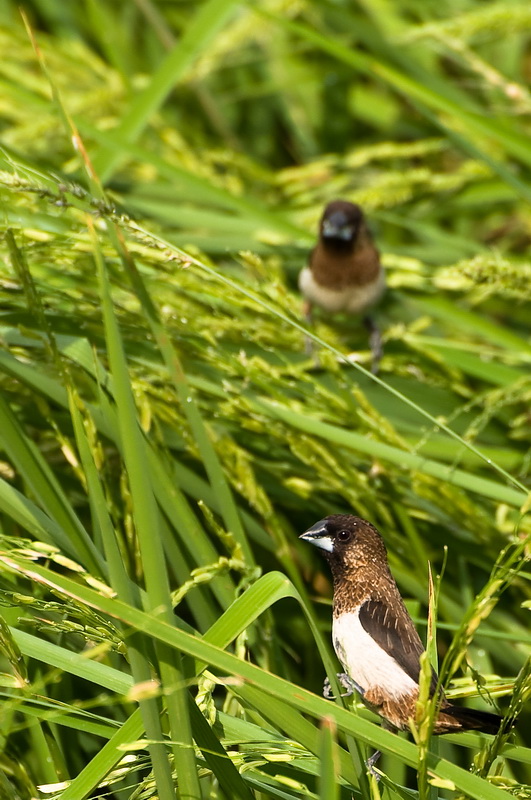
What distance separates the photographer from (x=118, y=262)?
233 centimetres

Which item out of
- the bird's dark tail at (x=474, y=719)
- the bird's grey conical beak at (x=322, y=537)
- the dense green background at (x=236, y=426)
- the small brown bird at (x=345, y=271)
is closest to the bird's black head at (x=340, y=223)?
the small brown bird at (x=345, y=271)

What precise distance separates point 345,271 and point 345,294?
84 millimetres

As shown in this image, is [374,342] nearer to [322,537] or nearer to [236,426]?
[236,426]

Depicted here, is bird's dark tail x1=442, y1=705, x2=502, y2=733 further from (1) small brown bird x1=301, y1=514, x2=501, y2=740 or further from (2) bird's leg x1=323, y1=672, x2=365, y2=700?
(2) bird's leg x1=323, y1=672, x2=365, y2=700

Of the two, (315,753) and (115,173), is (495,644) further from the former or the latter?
(115,173)

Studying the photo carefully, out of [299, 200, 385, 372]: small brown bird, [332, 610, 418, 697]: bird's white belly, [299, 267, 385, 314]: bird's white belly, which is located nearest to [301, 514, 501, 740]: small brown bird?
[332, 610, 418, 697]: bird's white belly

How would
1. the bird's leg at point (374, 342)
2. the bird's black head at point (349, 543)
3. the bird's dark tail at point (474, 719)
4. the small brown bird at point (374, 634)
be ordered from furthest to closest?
the bird's leg at point (374, 342) → the bird's black head at point (349, 543) → the small brown bird at point (374, 634) → the bird's dark tail at point (474, 719)

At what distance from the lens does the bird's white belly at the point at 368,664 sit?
1.40 m

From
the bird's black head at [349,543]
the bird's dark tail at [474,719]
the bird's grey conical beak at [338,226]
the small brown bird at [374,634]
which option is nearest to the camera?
the bird's dark tail at [474,719]

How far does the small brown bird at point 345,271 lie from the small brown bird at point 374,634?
1.88 metres

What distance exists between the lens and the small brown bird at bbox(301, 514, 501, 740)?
1392 mm

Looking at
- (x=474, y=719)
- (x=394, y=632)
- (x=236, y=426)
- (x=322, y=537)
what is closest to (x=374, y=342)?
(x=236, y=426)

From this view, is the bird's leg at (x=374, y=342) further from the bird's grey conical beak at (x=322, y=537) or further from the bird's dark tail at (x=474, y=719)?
the bird's dark tail at (x=474, y=719)

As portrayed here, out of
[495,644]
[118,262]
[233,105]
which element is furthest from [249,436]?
[233,105]
